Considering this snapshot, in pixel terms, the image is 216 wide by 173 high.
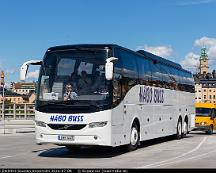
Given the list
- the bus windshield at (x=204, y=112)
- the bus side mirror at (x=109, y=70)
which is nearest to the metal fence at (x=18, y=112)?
the bus windshield at (x=204, y=112)

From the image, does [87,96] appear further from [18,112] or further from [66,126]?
[18,112]

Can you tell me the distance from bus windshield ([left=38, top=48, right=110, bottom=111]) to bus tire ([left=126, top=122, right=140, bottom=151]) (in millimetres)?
2699

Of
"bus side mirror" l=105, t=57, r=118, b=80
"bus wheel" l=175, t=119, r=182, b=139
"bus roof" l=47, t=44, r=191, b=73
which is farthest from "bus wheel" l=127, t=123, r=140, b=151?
"bus wheel" l=175, t=119, r=182, b=139

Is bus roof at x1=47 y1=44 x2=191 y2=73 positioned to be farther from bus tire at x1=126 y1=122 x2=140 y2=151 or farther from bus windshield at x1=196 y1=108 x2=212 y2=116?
bus windshield at x1=196 y1=108 x2=212 y2=116

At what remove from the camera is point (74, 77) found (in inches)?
584

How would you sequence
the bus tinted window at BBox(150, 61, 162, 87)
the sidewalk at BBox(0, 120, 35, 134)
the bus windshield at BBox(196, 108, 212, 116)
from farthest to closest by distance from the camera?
the sidewalk at BBox(0, 120, 35, 134), the bus windshield at BBox(196, 108, 212, 116), the bus tinted window at BBox(150, 61, 162, 87)

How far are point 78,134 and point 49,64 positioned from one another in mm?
2397

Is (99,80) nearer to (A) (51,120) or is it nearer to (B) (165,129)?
(A) (51,120)

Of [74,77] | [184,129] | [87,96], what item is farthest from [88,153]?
[184,129]

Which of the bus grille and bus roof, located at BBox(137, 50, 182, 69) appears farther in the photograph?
bus roof, located at BBox(137, 50, 182, 69)

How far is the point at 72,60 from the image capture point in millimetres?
15109

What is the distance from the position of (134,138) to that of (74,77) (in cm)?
345

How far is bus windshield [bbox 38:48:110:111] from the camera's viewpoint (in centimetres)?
1450

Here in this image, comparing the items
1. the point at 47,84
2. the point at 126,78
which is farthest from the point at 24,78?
the point at 126,78
